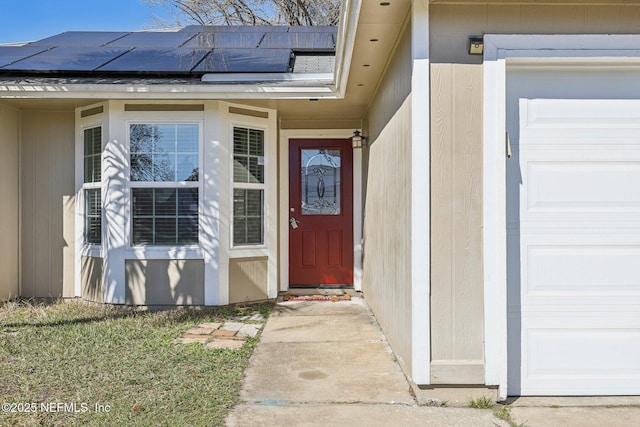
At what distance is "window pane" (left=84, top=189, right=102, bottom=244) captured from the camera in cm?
529

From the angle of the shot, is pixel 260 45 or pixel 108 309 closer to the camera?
pixel 108 309

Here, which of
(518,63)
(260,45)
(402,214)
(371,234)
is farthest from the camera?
(260,45)

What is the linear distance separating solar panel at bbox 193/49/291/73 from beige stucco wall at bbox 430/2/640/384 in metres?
2.79

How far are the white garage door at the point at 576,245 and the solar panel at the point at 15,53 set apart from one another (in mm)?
5473

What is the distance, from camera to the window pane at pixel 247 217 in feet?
17.5

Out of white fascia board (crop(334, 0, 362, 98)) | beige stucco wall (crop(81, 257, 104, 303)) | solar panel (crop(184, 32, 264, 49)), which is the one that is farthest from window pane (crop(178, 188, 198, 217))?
solar panel (crop(184, 32, 264, 49))

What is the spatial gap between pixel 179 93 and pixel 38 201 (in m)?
2.21

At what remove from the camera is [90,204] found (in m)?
5.39

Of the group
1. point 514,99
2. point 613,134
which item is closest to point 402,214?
point 514,99

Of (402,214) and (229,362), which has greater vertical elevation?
(402,214)

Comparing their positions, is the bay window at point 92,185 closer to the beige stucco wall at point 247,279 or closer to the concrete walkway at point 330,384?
the beige stucco wall at point 247,279

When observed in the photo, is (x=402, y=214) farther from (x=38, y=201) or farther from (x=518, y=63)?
(x=38, y=201)

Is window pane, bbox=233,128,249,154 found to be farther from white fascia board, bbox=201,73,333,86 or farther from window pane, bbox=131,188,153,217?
window pane, bbox=131,188,153,217

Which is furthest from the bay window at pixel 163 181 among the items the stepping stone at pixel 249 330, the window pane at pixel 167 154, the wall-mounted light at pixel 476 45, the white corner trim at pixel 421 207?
the wall-mounted light at pixel 476 45
